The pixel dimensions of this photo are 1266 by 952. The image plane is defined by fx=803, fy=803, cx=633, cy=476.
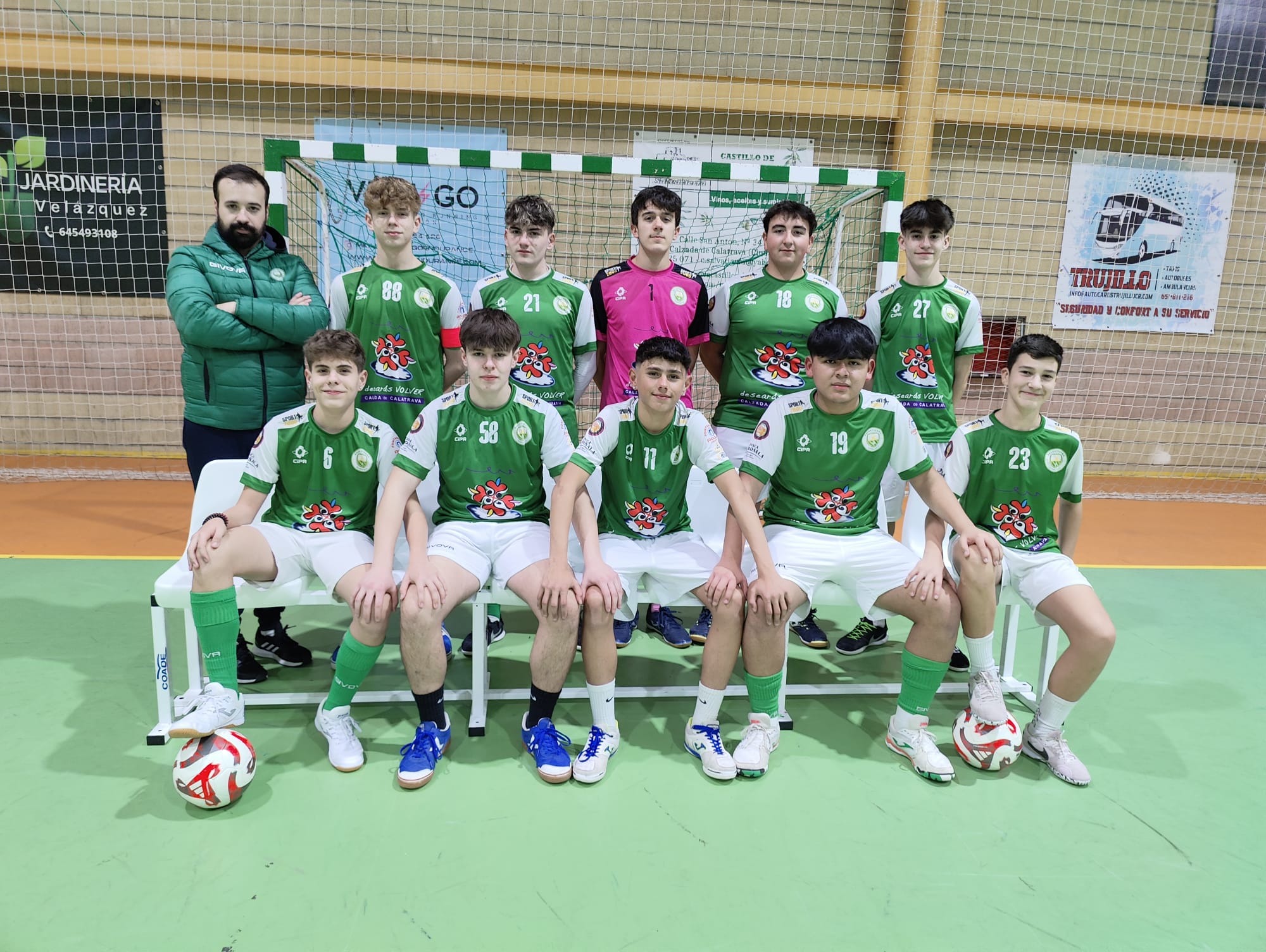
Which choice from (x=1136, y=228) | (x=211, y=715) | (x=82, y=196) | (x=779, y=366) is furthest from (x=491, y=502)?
(x=1136, y=228)

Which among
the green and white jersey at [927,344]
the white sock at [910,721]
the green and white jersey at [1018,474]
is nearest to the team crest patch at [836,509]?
the green and white jersey at [1018,474]

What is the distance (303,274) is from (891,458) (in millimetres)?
2343

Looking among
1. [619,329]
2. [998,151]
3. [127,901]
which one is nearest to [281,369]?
[619,329]

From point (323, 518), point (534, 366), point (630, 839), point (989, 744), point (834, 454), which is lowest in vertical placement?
point (630, 839)

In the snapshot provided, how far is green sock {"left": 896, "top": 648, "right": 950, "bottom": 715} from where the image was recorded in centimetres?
257

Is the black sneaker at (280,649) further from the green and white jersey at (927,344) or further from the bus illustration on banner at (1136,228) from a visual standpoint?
the bus illustration on banner at (1136,228)

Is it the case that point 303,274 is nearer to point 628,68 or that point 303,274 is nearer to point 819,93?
point 628,68

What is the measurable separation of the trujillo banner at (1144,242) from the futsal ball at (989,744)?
18.6 feet

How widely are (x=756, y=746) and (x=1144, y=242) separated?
6.72 m

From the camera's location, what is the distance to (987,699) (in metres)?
2.60

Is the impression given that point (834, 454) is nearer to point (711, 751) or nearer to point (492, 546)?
point (711, 751)

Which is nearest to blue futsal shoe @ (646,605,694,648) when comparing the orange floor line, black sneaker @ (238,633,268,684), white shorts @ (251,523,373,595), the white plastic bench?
the white plastic bench

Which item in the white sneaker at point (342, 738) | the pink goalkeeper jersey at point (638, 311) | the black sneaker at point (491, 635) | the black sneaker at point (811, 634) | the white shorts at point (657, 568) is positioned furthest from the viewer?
the black sneaker at point (811, 634)

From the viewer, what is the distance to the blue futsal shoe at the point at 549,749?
2387 millimetres
